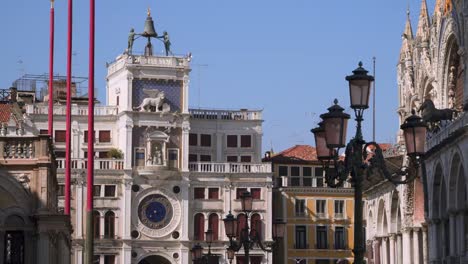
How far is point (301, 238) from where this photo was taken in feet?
359

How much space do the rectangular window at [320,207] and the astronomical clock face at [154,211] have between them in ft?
45.1

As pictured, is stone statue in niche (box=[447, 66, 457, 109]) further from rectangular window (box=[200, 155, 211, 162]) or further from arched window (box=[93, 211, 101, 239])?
rectangular window (box=[200, 155, 211, 162])

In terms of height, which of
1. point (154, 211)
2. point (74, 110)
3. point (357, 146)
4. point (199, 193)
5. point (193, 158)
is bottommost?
point (357, 146)

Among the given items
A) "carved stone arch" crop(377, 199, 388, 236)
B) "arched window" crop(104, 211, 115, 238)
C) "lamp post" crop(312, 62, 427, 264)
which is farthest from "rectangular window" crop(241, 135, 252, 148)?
"lamp post" crop(312, 62, 427, 264)

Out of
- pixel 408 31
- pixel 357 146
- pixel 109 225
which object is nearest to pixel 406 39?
pixel 408 31

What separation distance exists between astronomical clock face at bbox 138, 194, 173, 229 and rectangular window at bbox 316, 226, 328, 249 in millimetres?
13778

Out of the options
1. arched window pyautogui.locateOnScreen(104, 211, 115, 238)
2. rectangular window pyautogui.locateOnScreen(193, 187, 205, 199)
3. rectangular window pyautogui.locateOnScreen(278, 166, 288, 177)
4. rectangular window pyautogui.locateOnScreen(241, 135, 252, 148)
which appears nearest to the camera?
arched window pyautogui.locateOnScreen(104, 211, 115, 238)

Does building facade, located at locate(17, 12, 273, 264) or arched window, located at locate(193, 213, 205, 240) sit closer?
building facade, located at locate(17, 12, 273, 264)

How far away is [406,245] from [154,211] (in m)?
29.5

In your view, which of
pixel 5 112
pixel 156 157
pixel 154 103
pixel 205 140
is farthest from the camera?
pixel 205 140

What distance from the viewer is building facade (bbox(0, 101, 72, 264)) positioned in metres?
41.2

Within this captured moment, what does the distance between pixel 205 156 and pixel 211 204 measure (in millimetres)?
5632

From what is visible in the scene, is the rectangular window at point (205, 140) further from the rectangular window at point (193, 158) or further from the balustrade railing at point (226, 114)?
the balustrade railing at point (226, 114)

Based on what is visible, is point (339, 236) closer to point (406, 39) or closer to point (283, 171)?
point (283, 171)
